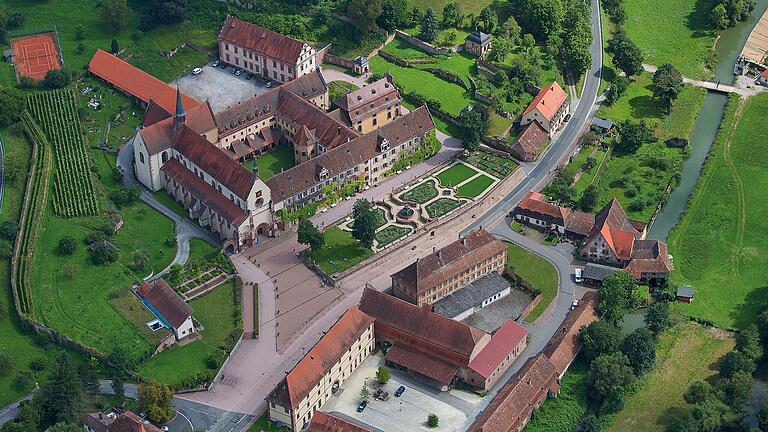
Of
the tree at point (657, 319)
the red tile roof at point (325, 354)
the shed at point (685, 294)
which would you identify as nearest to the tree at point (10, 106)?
the red tile roof at point (325, 354)

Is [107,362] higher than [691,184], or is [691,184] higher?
[691,184]

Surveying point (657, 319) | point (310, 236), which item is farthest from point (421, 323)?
point (657, 319)

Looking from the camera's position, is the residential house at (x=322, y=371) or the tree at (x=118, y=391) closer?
the residential house at (x=322, y=371)

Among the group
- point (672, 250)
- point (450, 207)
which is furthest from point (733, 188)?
point (450, 207)

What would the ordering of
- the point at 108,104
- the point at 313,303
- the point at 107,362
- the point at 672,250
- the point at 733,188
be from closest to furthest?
the point at 107,362 < the point at 313,303 < the point at 672,250 < the point at 733,188 < the point at 108,104

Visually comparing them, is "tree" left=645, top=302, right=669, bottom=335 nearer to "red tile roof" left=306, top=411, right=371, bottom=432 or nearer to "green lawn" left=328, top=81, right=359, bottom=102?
"red tile roof" left=306, top=411, right=371, bottom=432

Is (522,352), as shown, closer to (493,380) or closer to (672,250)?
(493,380)

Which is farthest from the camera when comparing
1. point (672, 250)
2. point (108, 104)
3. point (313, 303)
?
point (108, 104)

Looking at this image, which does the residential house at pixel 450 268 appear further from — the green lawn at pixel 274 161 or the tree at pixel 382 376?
the green lawn at pixel 274 161

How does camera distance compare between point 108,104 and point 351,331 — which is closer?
point 351,331
